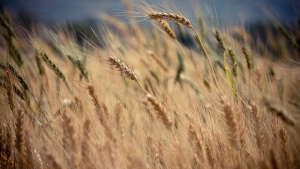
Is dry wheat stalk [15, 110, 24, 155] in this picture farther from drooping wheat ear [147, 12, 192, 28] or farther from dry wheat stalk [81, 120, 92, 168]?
drooping wheat ear [147, 12, 192, 28]

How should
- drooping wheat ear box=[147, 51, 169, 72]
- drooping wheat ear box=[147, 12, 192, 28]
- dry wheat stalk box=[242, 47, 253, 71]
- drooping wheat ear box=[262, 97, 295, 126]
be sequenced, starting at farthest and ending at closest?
drooping wheat ear box=[147, 51, 169, 72]
dry wheat stalk box=[242, 47, 253, 71]
drooping wheat ear box=[147, 12, 192, 28]
drooping wheat ear box=[262, 97, 295, 126]

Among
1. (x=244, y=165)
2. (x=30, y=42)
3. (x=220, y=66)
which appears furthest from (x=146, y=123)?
(x=30, y=42)

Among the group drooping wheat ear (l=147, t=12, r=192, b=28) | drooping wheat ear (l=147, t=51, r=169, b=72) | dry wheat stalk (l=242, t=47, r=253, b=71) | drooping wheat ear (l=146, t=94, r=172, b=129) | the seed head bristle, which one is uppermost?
drooping wheat ear (l=147, t=12, r=192, b=28)

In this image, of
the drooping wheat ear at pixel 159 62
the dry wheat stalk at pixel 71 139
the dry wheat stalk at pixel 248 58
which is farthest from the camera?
the drooping wheat ear at pixel 159 62

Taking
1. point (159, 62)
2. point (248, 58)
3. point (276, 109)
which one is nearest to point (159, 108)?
point (276, 109)

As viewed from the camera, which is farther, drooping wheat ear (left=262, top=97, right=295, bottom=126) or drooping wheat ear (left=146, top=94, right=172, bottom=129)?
drooping wheat ear (left=146, top=94, right=172, bottom=129)

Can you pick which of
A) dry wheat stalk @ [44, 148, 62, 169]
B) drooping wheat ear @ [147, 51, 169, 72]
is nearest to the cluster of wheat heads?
dry wheat stalk @ [44, 148, 62, 169]

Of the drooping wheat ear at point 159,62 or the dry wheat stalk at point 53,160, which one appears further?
the drooping wheat ear at point 159,62

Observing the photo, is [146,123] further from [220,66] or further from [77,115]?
[220,66]

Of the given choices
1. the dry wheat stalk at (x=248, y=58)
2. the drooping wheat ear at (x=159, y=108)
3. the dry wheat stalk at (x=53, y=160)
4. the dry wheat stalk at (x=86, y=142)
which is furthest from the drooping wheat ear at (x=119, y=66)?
the dry wheat stalk at (x=248, y=58)

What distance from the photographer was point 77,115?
110 centimetres

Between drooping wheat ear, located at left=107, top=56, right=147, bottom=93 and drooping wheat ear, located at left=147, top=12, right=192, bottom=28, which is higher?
drooping wheat ear, located at left=147, top=12, right=192, bottom=28

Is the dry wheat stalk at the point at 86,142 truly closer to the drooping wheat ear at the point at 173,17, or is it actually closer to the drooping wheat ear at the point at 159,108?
the drooping wheat ear at the point at 159,108

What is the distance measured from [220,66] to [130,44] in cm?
104
